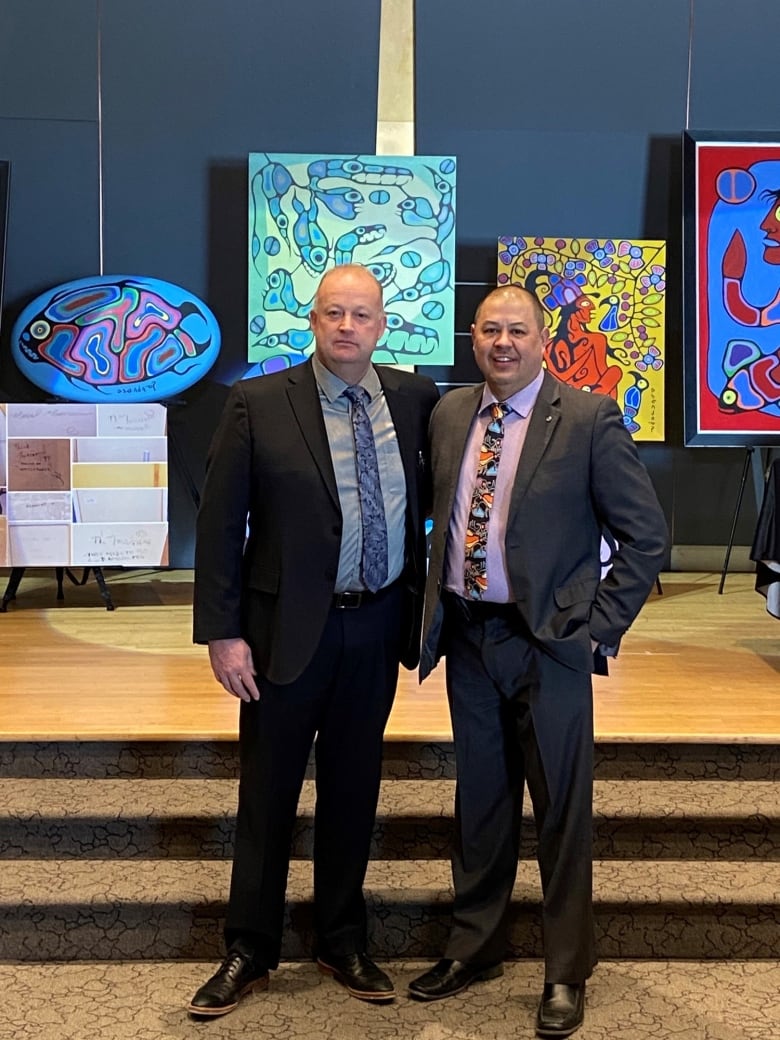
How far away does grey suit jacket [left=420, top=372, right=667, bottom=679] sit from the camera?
2.17 metres

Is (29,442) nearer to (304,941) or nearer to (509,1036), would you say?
(304,941)

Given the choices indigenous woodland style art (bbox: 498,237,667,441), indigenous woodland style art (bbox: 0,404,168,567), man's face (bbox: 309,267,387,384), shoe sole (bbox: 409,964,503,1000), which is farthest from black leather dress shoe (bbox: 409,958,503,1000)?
indigenous woodland style art (bbox: 498,237,667,441)

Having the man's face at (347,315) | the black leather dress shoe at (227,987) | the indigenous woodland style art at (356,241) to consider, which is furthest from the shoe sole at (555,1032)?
the indigenous woodland style art at (356,241)

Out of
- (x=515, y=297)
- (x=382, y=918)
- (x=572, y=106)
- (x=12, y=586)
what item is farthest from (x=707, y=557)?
(x=515, y=297)

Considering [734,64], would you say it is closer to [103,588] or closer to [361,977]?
[103,588]

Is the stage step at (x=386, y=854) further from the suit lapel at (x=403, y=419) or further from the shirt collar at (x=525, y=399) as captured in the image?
the shirt collar at (x=525, y=399)

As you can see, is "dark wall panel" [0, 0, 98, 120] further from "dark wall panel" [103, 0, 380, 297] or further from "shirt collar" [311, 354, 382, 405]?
"shirt collar" [311, 354, 382, 405]

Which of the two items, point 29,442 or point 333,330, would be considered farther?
point 29,442

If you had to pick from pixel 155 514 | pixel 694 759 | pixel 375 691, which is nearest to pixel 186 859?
pixel 375 691

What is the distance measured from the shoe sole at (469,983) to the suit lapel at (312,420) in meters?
1.10

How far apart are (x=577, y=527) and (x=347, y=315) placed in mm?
636

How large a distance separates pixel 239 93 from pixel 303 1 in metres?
0.60

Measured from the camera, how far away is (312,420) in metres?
2.26

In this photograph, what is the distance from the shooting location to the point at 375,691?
2.33m
